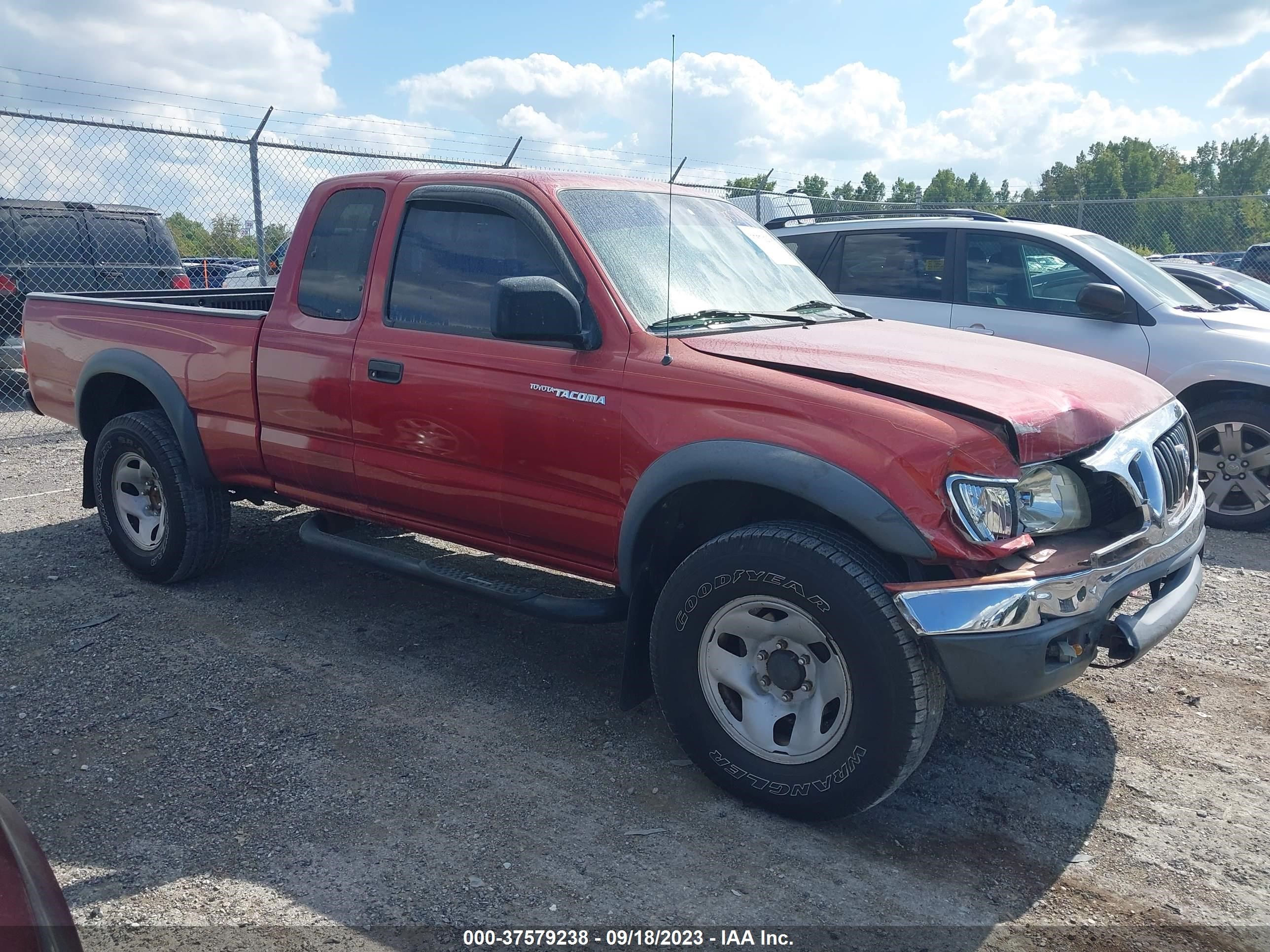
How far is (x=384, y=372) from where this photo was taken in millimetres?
4090

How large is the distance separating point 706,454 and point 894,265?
467cm

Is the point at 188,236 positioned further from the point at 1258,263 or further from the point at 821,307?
the point at 1258,263

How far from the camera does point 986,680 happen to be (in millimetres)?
2768

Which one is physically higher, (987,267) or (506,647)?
(987,267)

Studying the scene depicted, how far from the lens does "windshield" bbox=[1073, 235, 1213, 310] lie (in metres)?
6.67

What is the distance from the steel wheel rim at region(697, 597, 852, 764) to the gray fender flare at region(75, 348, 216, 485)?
2903 millimetres

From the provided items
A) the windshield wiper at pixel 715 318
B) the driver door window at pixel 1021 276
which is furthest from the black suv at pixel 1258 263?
the windshield wiper at pixel 715 318

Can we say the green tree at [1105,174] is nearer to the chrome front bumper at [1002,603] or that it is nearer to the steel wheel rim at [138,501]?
the steel wheel rim at [138,501]

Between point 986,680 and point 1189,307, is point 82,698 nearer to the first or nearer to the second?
point 986,680

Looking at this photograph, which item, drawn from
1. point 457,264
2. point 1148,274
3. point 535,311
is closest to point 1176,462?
point 535,311

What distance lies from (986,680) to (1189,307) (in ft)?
15.9

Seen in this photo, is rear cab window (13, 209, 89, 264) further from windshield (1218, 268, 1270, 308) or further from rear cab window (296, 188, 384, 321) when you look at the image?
windshield (1218, 268, 1270, 308)

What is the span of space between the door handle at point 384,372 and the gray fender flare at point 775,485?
3.93 ft

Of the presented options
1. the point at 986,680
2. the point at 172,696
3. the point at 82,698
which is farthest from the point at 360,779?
the point at 986,680
